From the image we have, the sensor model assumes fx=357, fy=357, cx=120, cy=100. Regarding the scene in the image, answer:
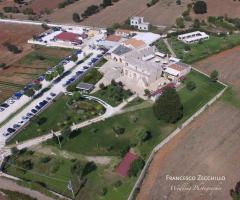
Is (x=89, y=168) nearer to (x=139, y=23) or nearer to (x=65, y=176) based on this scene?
(x=65, y=176)

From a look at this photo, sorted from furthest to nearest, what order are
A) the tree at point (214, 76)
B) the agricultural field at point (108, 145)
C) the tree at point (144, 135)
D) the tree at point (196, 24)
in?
the tree at point (196, 24) < the tree at point (214, 76) < the tree at point (144, 135) < the agricultural field at point (108, 145)

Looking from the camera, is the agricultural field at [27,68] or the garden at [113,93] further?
the agricultural field at [27,68]

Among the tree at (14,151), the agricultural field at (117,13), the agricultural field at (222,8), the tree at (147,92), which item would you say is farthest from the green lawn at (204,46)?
the tree at (14,151)

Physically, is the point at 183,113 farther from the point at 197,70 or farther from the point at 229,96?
the point at 197,70

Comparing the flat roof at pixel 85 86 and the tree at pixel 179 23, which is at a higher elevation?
the tree at pixel 179 23

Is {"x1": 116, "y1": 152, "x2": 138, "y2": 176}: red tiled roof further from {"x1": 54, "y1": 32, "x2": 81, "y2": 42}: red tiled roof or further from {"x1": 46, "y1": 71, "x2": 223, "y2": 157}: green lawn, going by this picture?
{"x1": 54, "y1": 32, "x2": 81, "y2": 42}: red tiled roof

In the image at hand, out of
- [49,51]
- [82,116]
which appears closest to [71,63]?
[49,51]

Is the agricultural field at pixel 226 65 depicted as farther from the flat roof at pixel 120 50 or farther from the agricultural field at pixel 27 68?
the agricultural field at pixel 27 68
